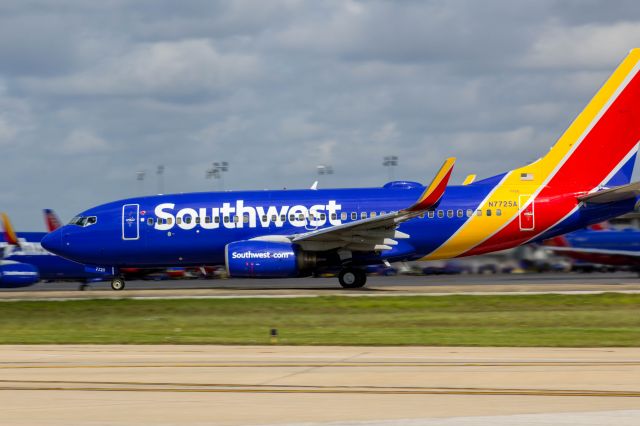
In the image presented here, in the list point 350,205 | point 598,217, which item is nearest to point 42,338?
point 350,205

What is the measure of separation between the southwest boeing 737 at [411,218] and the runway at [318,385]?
1659 cm

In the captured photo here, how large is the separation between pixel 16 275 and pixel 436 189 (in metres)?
22.0

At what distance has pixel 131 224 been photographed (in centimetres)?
3734

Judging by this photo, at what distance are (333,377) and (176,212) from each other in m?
23.5

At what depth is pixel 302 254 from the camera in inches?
1378

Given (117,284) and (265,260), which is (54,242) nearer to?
(117,284)

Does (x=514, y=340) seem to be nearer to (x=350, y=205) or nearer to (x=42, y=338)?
(x=42, y=338)

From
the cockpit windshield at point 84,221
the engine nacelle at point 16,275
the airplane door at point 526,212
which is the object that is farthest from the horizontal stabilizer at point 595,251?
the engine nacelle at point 16,275

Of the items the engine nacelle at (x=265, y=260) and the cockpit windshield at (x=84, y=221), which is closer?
the engine nacelle at (x=265, y=260)

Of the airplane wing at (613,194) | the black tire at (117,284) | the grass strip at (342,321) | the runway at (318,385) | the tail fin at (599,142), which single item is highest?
the tail fin at (599,142)

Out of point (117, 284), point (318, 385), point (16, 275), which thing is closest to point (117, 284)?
point (117, 284)

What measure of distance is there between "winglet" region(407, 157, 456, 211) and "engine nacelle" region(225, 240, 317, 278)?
15.3 ft

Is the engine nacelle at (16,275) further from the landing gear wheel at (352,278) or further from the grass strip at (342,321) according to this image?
the landing gear wheel at (352,278)

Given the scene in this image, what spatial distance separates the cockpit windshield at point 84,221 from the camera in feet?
124
